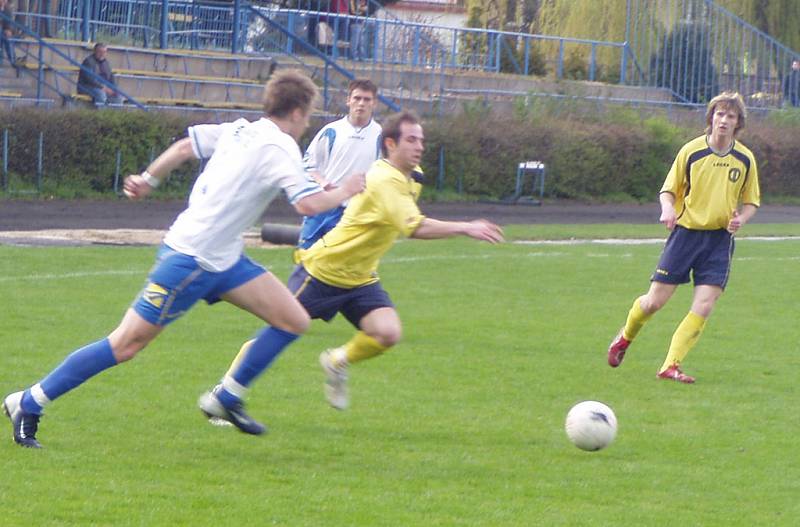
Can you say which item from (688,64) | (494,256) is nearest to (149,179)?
(494,256)

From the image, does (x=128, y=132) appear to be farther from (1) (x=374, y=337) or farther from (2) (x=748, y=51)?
(2) (x=748, y=51)

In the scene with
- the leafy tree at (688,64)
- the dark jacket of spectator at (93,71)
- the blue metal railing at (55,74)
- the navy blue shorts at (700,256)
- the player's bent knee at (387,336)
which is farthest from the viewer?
the leafy tree at (688,64)

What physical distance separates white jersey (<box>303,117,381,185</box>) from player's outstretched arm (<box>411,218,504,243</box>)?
3279 mm

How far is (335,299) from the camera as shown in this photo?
7.77 metres

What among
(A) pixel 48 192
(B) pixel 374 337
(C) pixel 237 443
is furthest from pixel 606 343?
(A) pixel 48 192

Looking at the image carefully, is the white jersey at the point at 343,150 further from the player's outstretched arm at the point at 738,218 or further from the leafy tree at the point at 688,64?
the leafy tree at the point at 688,64

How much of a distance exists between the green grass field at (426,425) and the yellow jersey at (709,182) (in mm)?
1147

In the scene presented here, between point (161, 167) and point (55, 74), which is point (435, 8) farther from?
point (161, 167)

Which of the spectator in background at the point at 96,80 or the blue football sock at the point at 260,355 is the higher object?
the spectator in background at the point at 96,80

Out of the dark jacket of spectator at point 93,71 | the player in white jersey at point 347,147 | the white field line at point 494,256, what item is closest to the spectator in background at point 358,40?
the dark jacket of spectator at point 93,71

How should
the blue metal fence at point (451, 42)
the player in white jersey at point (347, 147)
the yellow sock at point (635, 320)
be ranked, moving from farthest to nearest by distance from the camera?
the blue metal fence at point (451, 42)
the player in white jersey at point (347, 147)
the yellow sock at point (635, 320)

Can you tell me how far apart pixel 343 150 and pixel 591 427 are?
4252 millimetres

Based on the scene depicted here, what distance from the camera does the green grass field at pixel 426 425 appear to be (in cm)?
587

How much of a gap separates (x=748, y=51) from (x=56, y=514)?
38882 mm
